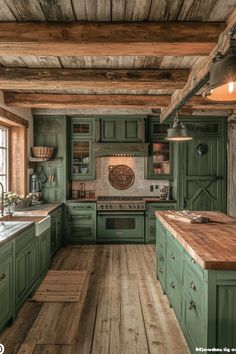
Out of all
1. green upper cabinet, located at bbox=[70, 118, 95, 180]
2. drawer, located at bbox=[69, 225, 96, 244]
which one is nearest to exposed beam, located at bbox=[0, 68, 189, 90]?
green upper cabinet, located at bbox=[70, 118, 95, 180]

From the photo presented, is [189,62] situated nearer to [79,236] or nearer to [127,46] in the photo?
[127,46]

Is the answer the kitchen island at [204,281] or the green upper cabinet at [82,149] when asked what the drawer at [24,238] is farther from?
the green upper cabinet at [82,149]

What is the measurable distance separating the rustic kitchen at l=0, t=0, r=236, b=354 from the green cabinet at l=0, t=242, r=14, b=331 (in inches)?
0.7

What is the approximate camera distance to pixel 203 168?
19.3ft

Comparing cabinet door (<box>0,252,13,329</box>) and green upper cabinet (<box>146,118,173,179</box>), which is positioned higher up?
green upper cabinet (<box>146,118,173,179</box>)

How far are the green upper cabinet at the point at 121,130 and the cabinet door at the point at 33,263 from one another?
2977mm

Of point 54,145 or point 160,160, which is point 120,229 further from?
point 54,145

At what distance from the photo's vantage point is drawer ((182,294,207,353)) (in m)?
1.87

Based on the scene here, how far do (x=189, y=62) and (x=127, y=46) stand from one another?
1237mm

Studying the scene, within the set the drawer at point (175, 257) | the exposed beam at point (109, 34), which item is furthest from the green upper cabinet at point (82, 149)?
the exposed beam at point (109, 34)

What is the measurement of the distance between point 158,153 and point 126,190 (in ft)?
3.67

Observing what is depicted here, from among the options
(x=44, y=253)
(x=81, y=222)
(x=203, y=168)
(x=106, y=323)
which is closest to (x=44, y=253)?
(x=44, y=253)

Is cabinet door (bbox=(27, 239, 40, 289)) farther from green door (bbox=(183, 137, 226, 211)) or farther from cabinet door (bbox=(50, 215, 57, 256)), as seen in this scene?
green door (bbox=(183, 137, 226, 211))

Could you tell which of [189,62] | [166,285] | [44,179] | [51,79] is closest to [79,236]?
[44,179]
